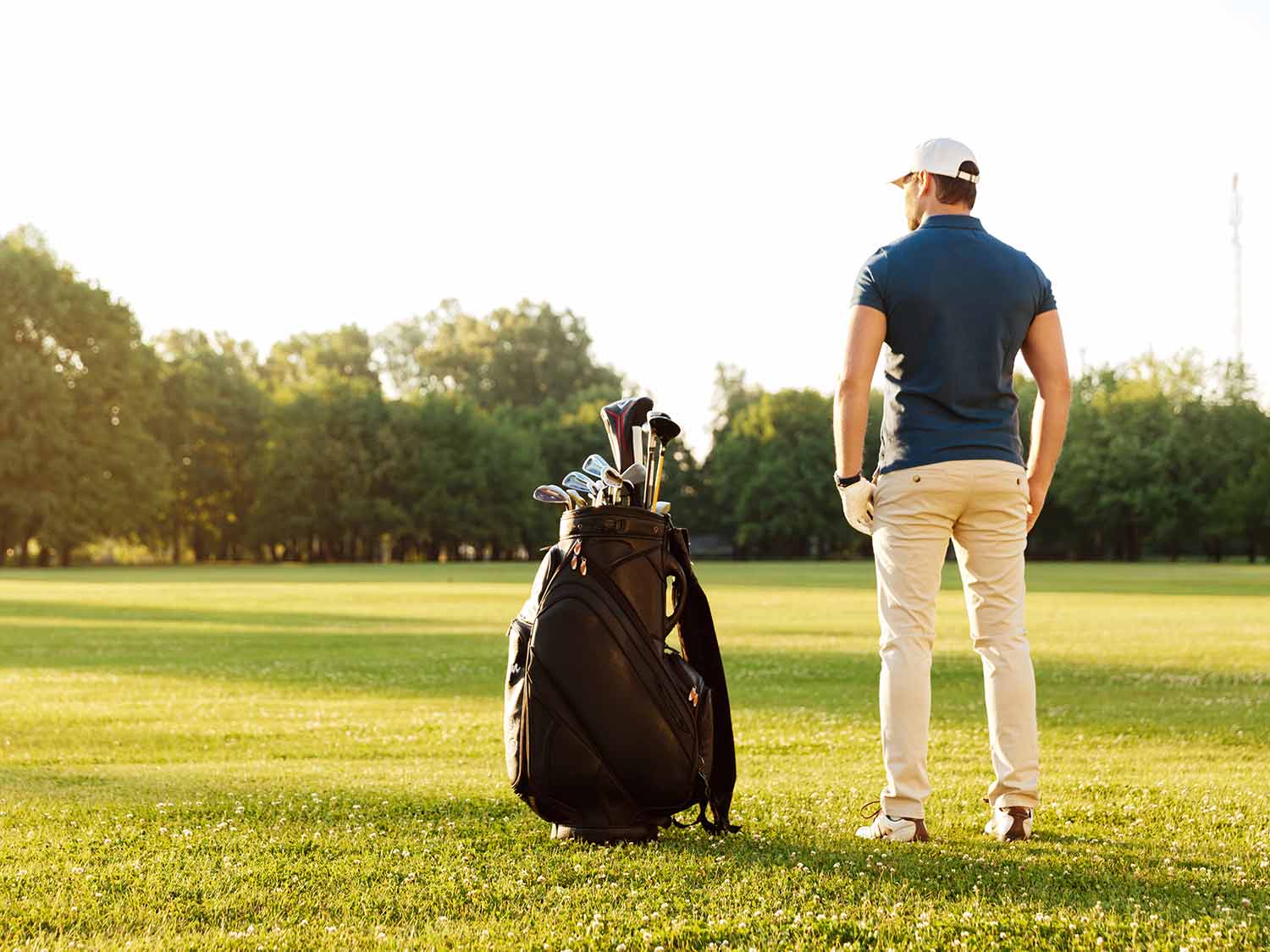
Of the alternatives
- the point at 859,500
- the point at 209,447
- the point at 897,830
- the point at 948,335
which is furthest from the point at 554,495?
the point at 209,447

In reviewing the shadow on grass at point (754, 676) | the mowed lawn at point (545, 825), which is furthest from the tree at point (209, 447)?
the mowed lawn at point (545, 825)

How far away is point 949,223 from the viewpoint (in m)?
5.94

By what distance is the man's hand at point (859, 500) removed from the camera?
5824 millimetres

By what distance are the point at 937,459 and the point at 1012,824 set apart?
1.57 meters

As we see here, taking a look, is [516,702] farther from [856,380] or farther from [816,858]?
[856,380]

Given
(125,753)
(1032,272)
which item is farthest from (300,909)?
(125,753)

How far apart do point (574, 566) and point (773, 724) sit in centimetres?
614

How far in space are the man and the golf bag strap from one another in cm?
60

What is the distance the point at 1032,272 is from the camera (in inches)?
232

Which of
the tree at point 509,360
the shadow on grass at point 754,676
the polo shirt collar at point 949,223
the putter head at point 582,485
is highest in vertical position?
the tree at point 509,360

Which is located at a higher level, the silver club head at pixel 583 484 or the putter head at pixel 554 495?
the silver club head at pixel 583 484

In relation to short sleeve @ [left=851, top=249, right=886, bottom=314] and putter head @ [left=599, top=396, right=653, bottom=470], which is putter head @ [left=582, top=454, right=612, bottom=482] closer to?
putter head @ [left=599, top=396, right=653, bottom=470]

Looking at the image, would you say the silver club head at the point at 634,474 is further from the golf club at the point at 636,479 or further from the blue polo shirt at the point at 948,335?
the blue polo shirt at the point at 948,335

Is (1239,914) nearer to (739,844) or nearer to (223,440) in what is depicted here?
(739,844)
